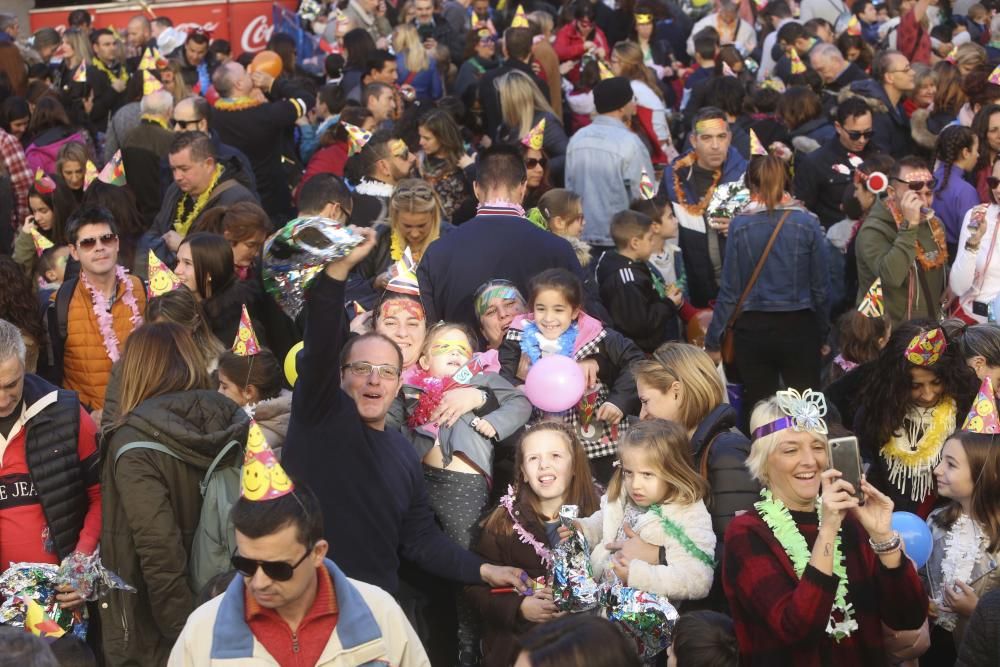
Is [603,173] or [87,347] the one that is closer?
[87,347]

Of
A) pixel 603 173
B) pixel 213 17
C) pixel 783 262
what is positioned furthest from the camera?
pixel 213 17

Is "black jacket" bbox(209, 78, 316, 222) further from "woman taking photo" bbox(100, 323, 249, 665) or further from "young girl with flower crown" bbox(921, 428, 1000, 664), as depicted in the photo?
"young girl with flower crown" bbox(921, 428, 1000, 664)

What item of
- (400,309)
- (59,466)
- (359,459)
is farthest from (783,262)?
(59,466)

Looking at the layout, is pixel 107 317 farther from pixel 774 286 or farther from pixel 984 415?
pixel 984 415

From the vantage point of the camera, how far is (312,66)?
1558 cm

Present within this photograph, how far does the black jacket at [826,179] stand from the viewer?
9.61 metres

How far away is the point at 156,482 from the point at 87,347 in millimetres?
2209

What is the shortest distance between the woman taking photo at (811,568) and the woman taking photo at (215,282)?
314 centimetres

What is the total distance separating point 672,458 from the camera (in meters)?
5.00

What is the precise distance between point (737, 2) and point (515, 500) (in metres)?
11.8

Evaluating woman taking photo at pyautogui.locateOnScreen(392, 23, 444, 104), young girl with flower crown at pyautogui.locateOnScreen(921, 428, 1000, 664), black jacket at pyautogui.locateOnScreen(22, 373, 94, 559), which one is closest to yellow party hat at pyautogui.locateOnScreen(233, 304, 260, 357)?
black jacket at pyautogui.locateOnScreen(22, 373, 94, 559)

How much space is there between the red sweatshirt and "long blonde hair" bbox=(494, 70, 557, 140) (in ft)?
18.4

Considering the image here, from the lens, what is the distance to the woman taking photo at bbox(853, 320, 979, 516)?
5906 millimetres

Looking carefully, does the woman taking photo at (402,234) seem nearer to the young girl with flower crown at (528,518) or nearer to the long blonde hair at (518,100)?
the young girl with flower crown at (528,518)
